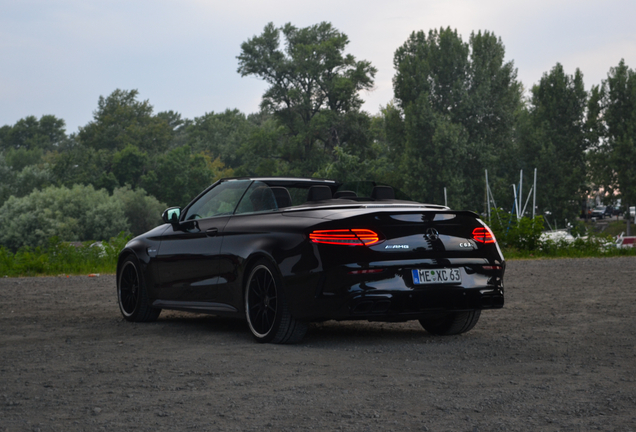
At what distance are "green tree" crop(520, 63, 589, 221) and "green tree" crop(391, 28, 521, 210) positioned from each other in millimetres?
2672

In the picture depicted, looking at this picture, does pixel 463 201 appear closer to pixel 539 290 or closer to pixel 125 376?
pixel 539 290

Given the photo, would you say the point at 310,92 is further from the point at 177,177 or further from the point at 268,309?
the point at 268,309

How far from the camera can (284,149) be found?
77500 mm

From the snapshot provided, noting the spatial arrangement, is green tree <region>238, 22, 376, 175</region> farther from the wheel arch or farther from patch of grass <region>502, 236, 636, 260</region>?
the wheel arch

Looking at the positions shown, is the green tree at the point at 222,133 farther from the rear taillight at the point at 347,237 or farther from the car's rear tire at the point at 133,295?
the rear taillight at the point at 347,237

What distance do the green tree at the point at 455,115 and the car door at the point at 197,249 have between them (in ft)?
208

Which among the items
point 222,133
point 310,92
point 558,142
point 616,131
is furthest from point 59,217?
point 616,131

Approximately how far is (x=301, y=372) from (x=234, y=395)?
0.84 meters

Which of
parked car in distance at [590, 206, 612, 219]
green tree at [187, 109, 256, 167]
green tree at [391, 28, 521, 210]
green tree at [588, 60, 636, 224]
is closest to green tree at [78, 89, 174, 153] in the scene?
green tree at [187, 109, 256, 167]

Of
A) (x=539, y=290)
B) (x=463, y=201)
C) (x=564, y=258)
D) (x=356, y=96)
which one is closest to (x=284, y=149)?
(x=356, y=96)

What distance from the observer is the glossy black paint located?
254 inches

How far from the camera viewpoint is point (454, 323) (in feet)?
24.7

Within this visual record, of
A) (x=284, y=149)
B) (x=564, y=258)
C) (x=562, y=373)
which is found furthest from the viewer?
(x=284, y=149)

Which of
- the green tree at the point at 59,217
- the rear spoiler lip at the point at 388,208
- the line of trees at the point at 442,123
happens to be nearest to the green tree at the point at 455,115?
the line of trees at the point at 442,123
